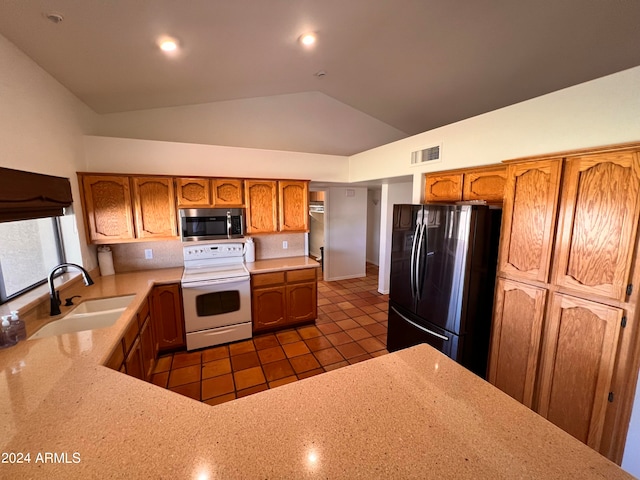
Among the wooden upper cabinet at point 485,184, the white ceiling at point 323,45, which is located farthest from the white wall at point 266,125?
the wooden upper cabinet at point 485,184

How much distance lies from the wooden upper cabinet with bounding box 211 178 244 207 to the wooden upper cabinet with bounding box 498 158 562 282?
2695 mm

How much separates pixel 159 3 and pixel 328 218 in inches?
159

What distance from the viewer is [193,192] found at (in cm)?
301

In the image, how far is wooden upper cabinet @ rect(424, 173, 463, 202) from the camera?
246 cm

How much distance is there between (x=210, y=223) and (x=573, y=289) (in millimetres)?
3264

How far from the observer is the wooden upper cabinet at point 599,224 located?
137 centimetres

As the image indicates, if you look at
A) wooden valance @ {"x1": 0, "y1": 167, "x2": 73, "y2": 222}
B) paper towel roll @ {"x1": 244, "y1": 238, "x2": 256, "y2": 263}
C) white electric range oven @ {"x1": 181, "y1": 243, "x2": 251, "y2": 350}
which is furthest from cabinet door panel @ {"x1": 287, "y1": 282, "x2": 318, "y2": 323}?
wooden valance @ {"x1": 0, "y1": 167, "x2": 73, "y2": 222}

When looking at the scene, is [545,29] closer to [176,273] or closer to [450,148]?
[450,148]

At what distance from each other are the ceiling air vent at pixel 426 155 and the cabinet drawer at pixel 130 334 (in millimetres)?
2964

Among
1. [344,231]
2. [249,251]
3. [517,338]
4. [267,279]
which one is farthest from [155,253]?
[517,338]

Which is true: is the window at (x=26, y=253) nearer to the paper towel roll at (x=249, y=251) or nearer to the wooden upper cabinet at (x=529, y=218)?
the paper towel roll at (x=249, y=251)

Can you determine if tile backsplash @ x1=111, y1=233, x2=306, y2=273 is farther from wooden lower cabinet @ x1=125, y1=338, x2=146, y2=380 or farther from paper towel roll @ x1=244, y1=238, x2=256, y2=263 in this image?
wooden lower cabinet @ x1=125, y1=338, x2=146, y2=380

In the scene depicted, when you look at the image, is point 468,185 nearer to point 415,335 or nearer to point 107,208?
point 415,335

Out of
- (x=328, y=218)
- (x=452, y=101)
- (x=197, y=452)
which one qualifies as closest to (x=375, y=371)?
(x=197, y=452)
